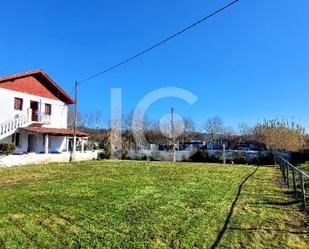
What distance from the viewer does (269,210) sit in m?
7.72

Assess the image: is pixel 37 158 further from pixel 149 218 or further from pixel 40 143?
pixel 149 218

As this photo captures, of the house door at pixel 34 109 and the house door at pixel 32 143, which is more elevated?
the house door at pixel 34 109

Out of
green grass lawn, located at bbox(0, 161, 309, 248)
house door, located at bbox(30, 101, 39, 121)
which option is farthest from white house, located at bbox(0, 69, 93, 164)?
green grass lawn, located at bbox(0, 161, 309, 248)

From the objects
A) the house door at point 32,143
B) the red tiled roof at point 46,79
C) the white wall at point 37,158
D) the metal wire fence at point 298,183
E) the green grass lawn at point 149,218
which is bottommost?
the green grass lawn at point 149,218

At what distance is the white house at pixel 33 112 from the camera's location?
23.8m

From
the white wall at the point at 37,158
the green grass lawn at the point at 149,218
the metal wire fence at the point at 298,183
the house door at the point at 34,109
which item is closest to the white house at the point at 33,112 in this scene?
the house door at the point at 34,109

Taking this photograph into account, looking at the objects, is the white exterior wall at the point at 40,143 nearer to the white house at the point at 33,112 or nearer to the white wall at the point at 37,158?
the white house at the point at 33,112

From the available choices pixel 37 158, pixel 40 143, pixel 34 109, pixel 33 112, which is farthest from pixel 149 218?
pixel 34 109

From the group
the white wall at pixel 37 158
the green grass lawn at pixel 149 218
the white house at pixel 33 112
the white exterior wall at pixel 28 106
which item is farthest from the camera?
the white house at pixel 33 112

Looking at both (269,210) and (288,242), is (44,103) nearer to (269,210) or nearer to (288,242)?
(269,210)

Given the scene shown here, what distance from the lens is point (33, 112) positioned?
26922 mm

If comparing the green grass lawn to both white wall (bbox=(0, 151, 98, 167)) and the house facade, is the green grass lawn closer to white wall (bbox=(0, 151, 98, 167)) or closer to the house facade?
white wall (bbox=(0, 151, 98, 167))

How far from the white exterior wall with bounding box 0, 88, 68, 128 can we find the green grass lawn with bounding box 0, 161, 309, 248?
14.8 metres

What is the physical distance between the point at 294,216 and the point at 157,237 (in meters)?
3.45
